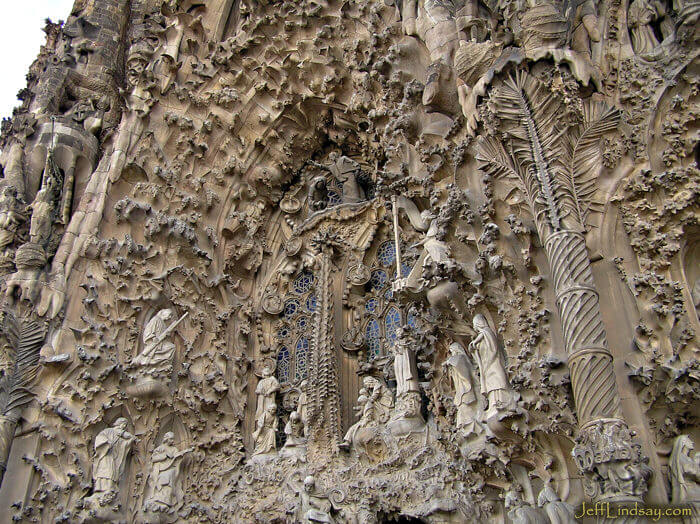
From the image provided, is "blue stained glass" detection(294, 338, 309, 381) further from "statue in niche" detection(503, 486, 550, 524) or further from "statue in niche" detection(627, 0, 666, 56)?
"statue in niche" detection(627, 0, 666, 56)

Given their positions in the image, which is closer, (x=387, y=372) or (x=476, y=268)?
(x=476, y=268)

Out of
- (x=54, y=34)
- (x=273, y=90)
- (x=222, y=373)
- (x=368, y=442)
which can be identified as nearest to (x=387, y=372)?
(x=368, y=442)

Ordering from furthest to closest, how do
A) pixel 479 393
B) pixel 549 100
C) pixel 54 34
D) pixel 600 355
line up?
pixel 54 34, pixel 479 393, pixel 549 100, pixel 600 355

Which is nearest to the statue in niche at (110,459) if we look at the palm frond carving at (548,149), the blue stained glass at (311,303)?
the blue stained glass at (311,303)

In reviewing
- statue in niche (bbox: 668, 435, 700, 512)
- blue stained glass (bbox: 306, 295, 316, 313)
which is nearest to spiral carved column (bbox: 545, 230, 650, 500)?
statue in niche (bbox: 668, 435, 700, 512)

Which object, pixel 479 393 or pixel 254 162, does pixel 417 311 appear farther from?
pixel 254 162

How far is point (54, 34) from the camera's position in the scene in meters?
12.2

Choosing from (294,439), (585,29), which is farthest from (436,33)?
(294,439)

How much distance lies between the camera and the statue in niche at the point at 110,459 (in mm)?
7031

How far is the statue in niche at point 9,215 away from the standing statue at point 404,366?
5.34m

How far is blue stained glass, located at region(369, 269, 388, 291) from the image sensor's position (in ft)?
27.8

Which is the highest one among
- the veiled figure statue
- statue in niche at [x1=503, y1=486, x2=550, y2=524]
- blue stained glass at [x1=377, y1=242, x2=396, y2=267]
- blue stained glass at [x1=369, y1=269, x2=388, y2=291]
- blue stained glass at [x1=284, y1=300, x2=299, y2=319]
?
blue stained glass at [x1=377, y1=242, x2=396, y2=267]

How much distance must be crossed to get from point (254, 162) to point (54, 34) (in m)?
5.58

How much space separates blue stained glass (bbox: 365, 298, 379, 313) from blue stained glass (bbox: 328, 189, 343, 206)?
1716 millimetres
